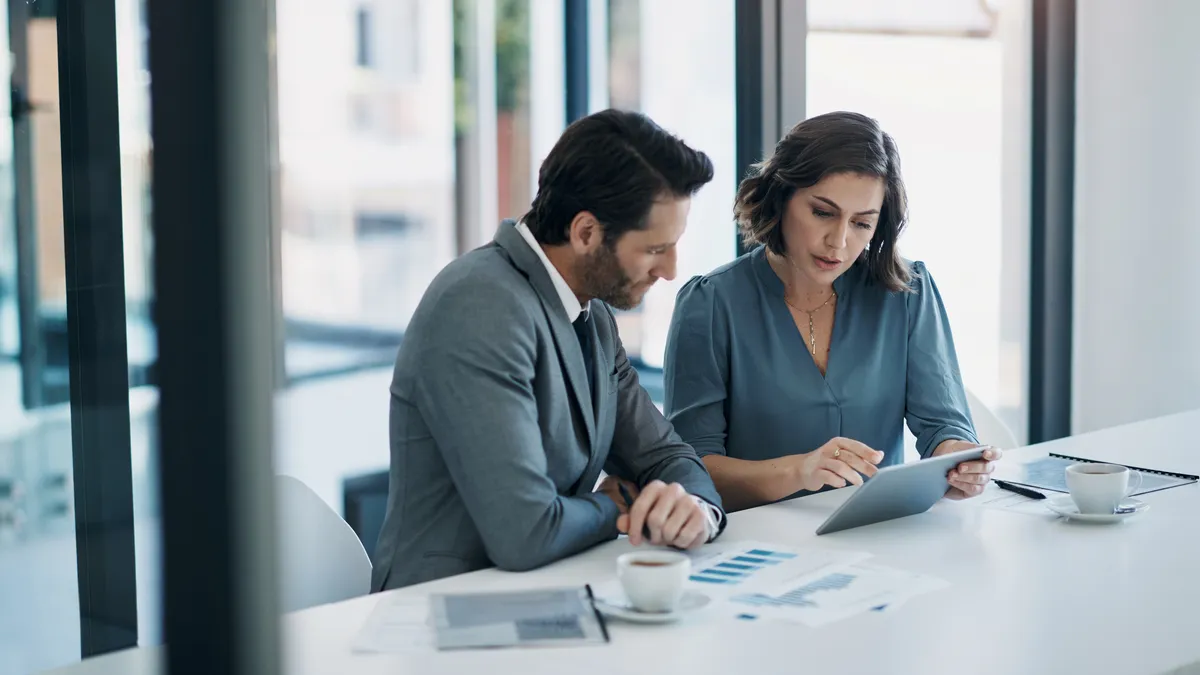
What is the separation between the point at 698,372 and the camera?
2.22 metres

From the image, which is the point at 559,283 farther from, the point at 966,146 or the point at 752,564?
the point at 966,146

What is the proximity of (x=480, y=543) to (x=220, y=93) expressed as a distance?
4.22 feet

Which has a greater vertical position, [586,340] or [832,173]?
[832,173]

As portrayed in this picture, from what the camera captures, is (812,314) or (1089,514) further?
(812,314)

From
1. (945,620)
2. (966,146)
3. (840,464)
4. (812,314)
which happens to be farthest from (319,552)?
(966,146)

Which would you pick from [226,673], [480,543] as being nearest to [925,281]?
[480,543]

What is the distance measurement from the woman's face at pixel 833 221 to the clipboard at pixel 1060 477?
503mm

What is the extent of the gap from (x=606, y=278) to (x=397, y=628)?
0.70 metres

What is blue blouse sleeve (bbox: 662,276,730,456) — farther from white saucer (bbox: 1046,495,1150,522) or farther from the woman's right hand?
white saucer (bbox: 1046,495,1150,522)

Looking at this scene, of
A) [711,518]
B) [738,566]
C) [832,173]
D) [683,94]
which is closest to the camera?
[738,566]

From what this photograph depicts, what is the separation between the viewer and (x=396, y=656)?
45.9 inches

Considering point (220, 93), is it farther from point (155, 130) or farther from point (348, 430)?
A: point (348, 430)

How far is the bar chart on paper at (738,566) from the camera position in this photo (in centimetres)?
144

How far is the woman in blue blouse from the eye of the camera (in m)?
2.18
